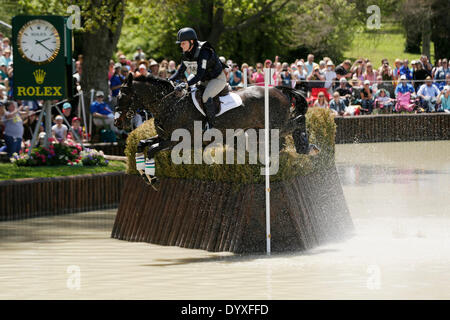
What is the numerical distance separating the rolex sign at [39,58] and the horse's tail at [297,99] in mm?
6013

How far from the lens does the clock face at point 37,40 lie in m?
17.9

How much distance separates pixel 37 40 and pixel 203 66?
666cm

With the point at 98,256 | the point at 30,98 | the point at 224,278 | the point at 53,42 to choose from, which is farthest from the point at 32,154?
the point at 224,278

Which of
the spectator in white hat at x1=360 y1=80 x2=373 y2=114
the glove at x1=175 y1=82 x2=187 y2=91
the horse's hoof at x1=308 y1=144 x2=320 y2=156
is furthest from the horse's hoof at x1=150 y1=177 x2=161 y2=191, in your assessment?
the spectator in white hat at x1=360 y1=80 x2=373 y2=114

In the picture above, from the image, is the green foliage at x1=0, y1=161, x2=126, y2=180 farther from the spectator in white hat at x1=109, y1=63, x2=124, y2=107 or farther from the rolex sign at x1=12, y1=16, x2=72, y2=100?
the spectator in white hat at x1=109, y1=63, x2=124, y2=107

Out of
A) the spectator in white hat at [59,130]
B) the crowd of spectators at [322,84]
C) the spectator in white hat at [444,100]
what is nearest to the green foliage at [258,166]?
the spectator in white hat at [59,130]

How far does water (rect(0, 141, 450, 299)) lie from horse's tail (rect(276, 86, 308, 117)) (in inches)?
77.0

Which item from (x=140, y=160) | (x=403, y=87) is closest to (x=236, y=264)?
(x=140, y=160)

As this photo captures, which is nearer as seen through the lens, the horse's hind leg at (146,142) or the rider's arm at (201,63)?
the rider's arm at (201,63)

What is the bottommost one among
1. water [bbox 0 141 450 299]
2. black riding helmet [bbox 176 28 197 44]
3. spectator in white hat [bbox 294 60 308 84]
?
water [bbox 0 141 450 299]

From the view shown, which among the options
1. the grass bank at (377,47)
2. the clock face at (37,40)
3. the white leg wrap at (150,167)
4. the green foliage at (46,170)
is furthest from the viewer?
the grass bank at (377,47)

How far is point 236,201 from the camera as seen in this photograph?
481 inches

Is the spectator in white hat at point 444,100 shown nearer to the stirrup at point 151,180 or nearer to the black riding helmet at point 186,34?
the stirrup at point 151,180

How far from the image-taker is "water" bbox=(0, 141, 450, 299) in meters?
9.57
